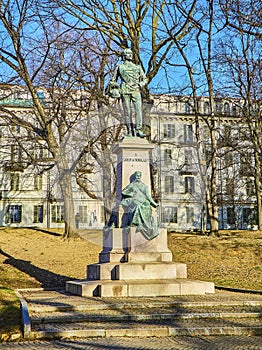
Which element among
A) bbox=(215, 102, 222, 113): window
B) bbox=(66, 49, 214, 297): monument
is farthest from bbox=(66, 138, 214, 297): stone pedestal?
bbox=(215, 102, 222, 113): window

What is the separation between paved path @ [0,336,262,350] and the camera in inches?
261

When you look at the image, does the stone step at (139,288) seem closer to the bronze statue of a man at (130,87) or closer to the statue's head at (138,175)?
the statue's head at (138,175)

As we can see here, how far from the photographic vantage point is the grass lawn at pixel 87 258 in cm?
1695

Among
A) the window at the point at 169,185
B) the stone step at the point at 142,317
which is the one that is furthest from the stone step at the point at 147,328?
the window at the point at 169,185

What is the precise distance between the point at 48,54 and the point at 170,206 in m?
10.3

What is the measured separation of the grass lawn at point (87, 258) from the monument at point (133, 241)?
1.39 m

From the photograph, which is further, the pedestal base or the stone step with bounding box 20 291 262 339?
the pedestal base

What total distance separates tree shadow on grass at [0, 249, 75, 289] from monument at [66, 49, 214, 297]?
14.0 ft

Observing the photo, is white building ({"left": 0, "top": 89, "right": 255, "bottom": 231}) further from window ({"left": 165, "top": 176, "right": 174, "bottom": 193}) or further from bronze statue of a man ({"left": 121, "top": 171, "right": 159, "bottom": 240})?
bronze statue of a man ({"left": 121, "top": 171, "right": 159, "bottom": 240})

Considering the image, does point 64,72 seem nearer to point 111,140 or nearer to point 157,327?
point 111,140

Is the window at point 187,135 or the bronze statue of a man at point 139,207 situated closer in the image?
the bronze statue of a man at point 139,207

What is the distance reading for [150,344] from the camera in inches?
270

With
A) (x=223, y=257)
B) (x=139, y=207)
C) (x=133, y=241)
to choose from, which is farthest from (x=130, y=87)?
(x=223, y=257)

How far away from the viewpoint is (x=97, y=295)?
10758 millimetres
